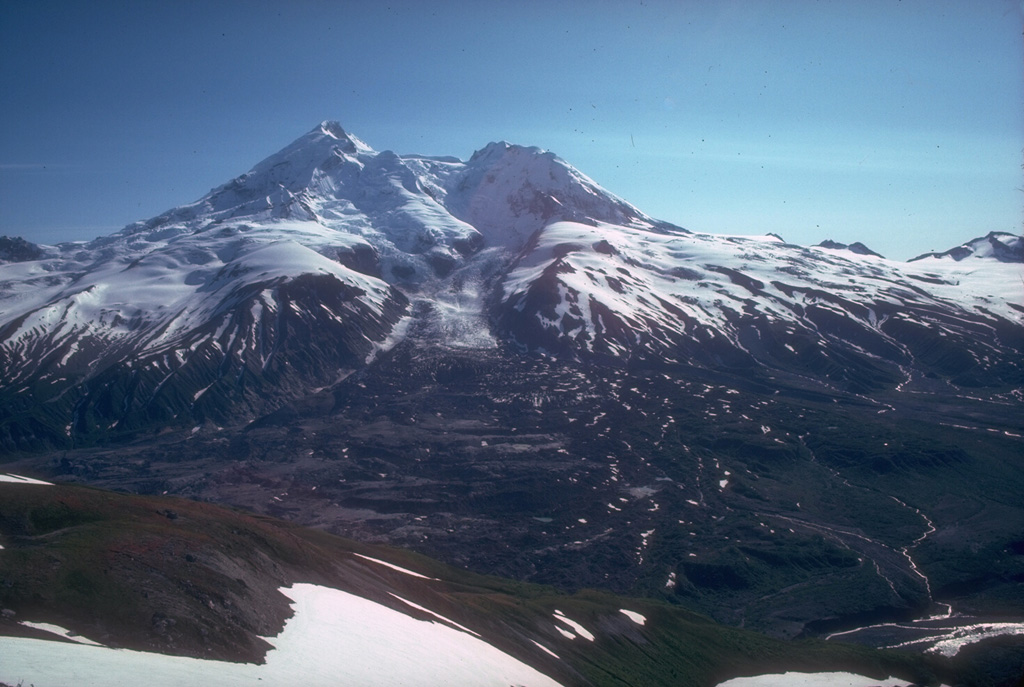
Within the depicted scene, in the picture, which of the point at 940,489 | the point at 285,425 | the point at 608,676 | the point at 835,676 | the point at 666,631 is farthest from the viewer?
the point at 285,425

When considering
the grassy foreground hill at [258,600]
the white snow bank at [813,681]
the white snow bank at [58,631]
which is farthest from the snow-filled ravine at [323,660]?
the white snow bank at [813,681]

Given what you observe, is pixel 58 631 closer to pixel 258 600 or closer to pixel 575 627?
pixel 258 600

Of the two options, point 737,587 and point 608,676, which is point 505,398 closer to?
point 737,587

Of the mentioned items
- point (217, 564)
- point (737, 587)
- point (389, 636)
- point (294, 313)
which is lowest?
point (737, 587)

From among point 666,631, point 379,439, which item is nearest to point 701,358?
point 379,439

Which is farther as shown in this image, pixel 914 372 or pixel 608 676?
pixel 914 372

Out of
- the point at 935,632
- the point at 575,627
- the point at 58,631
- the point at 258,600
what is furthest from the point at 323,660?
the point at 935,632

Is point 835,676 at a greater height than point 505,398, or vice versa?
point 505,398
